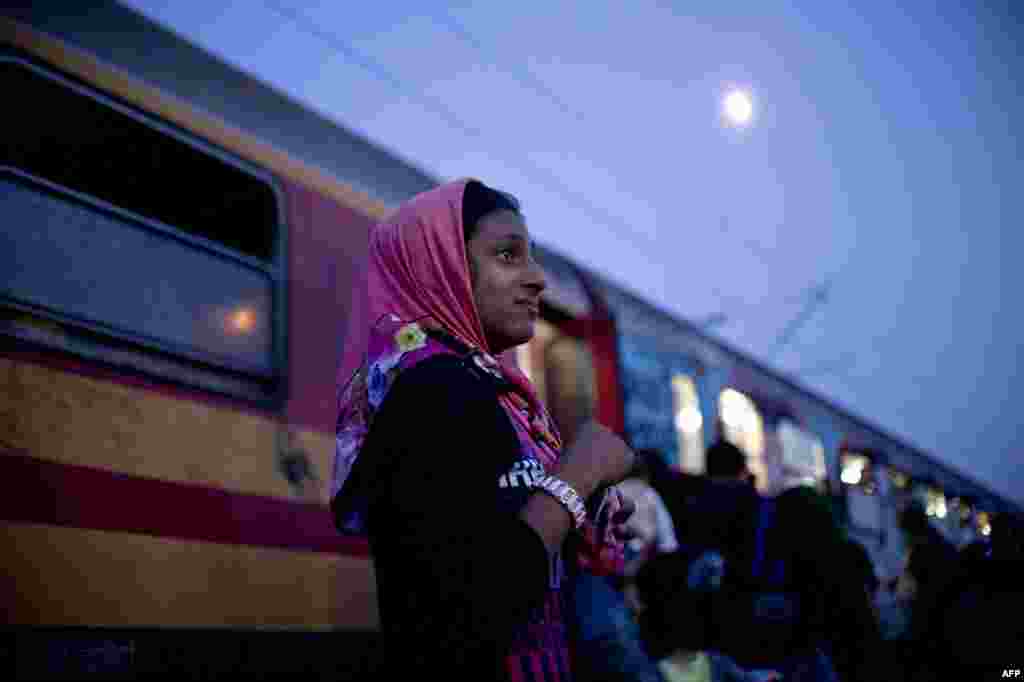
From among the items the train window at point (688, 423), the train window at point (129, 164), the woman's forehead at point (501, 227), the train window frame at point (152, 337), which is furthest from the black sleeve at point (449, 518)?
the train window at point (688, 423)

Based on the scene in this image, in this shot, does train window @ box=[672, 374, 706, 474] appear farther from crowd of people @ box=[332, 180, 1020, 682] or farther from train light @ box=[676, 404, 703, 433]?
crowd of people @ box=[332, 180, 1020, 682]

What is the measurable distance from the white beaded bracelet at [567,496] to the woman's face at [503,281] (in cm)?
40

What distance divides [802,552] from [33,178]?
2.67 meters

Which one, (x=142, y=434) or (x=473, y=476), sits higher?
(x=142, y=434)

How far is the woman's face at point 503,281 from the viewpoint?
1.62 meters

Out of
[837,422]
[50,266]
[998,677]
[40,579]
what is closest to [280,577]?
[40,579]

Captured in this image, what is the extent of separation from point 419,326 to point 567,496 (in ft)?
1.37

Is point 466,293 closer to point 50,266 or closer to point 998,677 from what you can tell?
point 50,266

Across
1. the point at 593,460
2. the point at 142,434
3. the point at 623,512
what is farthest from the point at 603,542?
the point at 142,434

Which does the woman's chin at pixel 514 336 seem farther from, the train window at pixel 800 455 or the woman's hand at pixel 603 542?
the train window at pixel 800 455

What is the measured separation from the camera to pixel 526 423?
1.54m

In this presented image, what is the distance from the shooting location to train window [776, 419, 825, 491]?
825 cm

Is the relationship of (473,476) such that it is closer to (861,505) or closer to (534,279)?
(534,279)

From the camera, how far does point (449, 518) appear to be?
48.1 inches
